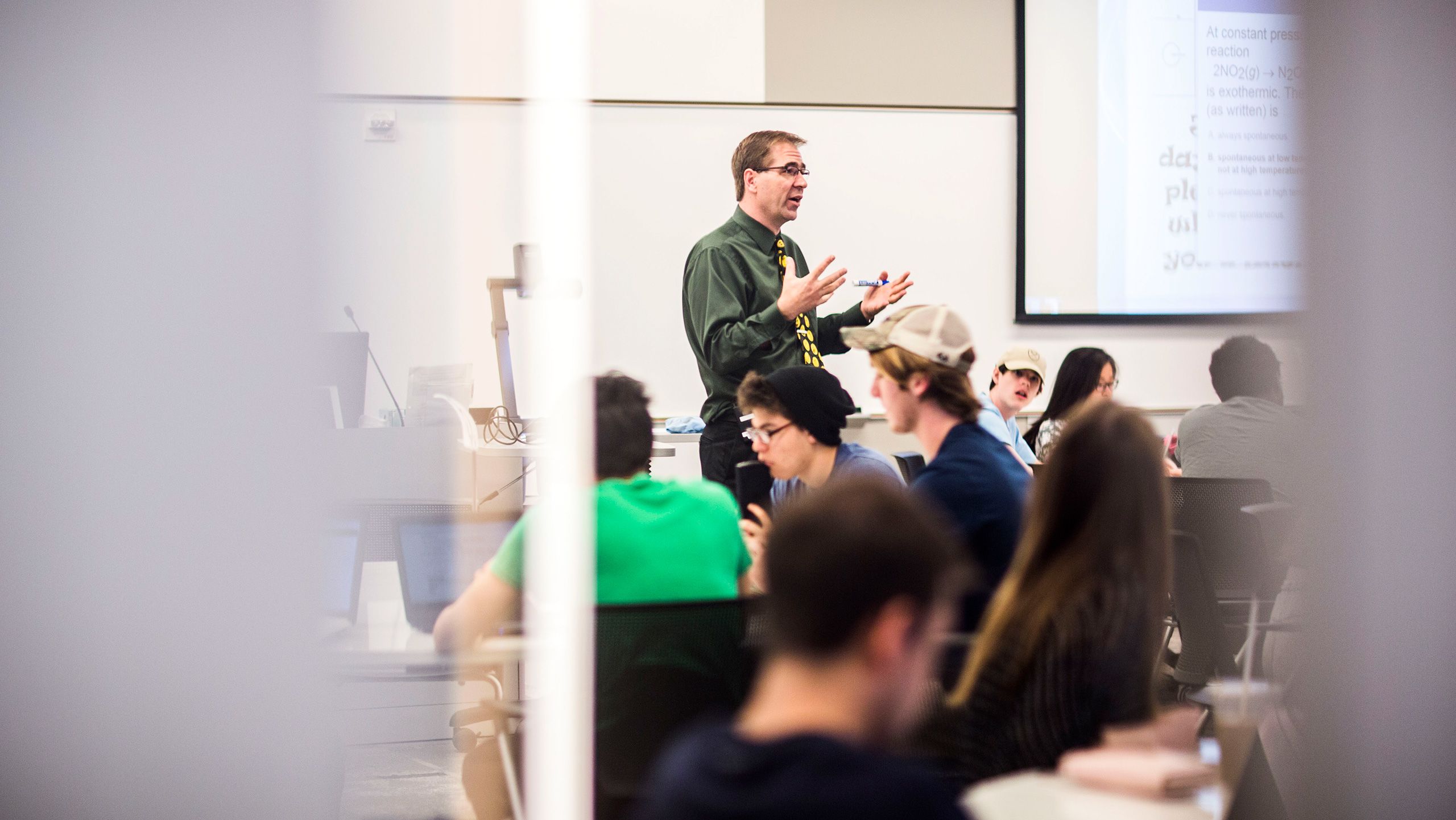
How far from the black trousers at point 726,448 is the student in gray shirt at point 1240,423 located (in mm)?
1309

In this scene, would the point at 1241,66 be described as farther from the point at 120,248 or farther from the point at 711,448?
the point at 120,248

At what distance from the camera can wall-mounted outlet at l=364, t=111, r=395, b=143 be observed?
146 centimetres

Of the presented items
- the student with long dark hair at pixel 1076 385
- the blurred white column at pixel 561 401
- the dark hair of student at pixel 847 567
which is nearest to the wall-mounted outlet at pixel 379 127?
the blurred white column at pixel 561 401

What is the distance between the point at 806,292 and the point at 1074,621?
5.10 feet

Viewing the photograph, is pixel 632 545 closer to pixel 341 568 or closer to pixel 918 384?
pixel 341 568

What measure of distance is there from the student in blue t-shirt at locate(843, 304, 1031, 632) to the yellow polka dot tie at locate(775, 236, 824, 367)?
87cm

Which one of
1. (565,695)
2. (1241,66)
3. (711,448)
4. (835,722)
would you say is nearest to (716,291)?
(711,448)

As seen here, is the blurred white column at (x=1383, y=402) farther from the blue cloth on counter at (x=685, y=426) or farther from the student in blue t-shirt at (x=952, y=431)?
the blue cloth on counter at (x=685, y=426)

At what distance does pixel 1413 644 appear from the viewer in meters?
1.32

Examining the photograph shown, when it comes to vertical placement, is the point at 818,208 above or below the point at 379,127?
above

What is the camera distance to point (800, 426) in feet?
7.77

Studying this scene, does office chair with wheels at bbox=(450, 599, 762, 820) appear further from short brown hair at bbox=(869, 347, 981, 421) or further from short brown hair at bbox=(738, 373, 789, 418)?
short brown hair at bbox=(738, 373, 789, 418)

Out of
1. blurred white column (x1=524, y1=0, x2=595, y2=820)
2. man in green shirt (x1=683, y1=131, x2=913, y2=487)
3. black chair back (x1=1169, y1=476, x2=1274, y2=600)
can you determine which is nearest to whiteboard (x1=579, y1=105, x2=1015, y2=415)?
man in green shirt (x1=683, y1=131, x2=913, y2=487)

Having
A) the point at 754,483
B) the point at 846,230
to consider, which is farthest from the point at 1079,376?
the point at 846,230
